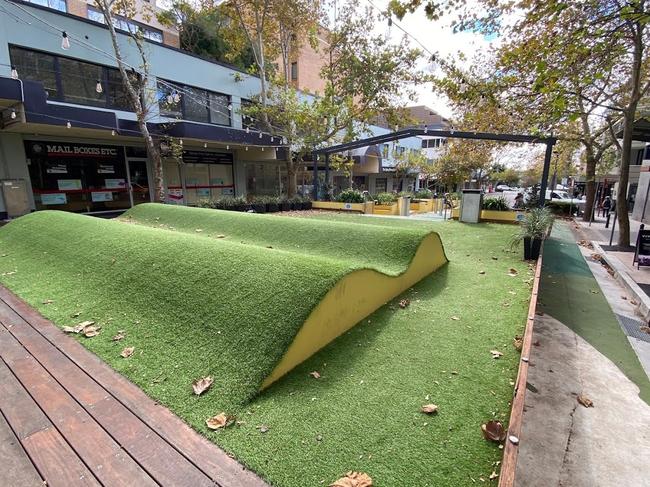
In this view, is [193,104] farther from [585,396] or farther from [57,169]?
[585,396]

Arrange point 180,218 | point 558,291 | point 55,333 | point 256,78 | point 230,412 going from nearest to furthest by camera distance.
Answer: point 230,412
point 55,333
point 558,291
point 180,218
point 256,78

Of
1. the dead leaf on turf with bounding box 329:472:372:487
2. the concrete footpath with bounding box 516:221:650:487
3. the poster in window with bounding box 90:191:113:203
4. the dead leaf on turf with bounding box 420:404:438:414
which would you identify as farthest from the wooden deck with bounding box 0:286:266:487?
the poster in window with bounding box 90:191:113:203

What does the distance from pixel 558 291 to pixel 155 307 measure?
686 centimetres

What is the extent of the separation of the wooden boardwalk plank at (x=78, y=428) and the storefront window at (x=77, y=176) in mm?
13056

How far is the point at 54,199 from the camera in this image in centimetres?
1377

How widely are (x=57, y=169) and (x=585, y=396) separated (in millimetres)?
17351

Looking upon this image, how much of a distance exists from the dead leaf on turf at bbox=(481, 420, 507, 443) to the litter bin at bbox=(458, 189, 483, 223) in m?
12.6

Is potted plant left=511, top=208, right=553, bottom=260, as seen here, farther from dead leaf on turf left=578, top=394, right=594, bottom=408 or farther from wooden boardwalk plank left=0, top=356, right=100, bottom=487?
wooden boardwalk plank left=0, top=356, right=100, bottom=487

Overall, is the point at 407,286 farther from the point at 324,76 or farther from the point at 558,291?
the point at 324,76

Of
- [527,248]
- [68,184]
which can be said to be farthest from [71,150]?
[527,248]

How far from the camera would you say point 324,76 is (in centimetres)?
1889

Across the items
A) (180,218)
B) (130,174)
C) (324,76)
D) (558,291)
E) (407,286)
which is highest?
(324,76)

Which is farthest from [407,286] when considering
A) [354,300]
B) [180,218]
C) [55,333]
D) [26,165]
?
[26,165]

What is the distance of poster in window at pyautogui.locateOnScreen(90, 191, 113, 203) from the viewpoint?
1495 centimetres
